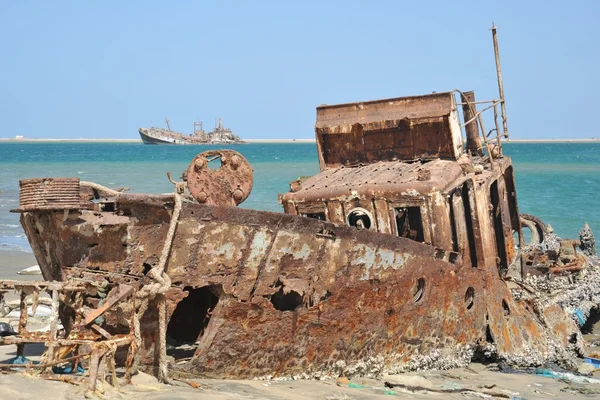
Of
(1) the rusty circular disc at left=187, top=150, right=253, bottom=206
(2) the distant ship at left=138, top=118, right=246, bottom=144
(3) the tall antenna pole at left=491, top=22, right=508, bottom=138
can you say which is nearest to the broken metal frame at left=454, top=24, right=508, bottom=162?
(3) the tall antenna pole at left=491, top=22, right=508, bottom=138

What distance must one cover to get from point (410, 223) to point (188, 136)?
11342cm

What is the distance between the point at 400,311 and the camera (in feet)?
24.9

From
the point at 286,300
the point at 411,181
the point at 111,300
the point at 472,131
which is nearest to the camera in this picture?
the point at 111,300

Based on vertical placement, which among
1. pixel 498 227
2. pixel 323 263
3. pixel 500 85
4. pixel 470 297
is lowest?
pixel 470 297

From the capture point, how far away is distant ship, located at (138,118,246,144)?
119 meters

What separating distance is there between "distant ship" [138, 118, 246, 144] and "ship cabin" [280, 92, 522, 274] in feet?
354

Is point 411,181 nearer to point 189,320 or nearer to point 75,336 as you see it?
point 189,320

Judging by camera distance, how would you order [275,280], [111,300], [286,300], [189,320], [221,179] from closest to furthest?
[111,300]
[275,280]
[221,179]
[286,300]
[189,320]

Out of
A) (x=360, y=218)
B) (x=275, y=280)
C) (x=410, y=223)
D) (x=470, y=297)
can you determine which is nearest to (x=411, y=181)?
(x=410, y=223)

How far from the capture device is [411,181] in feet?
27.2

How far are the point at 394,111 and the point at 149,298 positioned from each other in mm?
4782

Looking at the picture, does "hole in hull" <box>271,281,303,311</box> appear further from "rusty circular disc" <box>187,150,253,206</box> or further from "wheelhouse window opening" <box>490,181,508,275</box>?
"wheelhouse window opening" <box>490,181,508,275</box>

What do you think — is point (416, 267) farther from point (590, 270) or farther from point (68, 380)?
point (590, 270)

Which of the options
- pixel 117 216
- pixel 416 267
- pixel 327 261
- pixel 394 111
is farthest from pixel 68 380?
pixel 394 111
